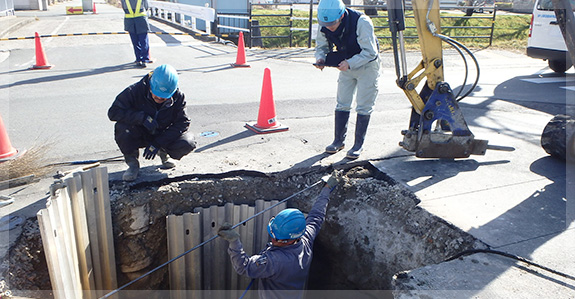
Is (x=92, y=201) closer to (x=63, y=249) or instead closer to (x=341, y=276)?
(x=63, y=249)

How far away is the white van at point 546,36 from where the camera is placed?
404 inches

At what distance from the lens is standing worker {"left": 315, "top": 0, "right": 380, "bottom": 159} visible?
4.60 m

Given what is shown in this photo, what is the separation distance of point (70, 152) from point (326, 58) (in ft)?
10.8

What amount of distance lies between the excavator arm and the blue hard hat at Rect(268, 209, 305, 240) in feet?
6.72

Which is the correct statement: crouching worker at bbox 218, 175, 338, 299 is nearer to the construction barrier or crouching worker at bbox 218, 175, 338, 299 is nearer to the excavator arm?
the construction barrier

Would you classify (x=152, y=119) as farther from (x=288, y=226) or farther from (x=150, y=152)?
(x=288, y=226)

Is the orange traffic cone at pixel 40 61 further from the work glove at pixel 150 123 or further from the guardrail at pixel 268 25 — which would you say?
the work glove at pixel 150 123

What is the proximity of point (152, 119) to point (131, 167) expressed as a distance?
0.62 metres

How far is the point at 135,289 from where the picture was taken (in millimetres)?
4812

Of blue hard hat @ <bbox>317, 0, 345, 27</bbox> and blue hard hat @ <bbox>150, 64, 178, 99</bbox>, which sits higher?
blue hard hat @ <bbox>317, 0, 345, 27</bbox>

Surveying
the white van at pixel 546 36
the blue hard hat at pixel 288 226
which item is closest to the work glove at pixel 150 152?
the blue hard hat at pixel 288 226

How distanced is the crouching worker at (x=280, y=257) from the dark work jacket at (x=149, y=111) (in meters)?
1.50

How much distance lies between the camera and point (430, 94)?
195 inches

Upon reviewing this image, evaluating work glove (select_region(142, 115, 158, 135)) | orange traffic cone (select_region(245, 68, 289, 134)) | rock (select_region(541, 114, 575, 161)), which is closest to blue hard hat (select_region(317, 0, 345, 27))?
orange traffic cone (select_region(245, 68, 289, 134))
